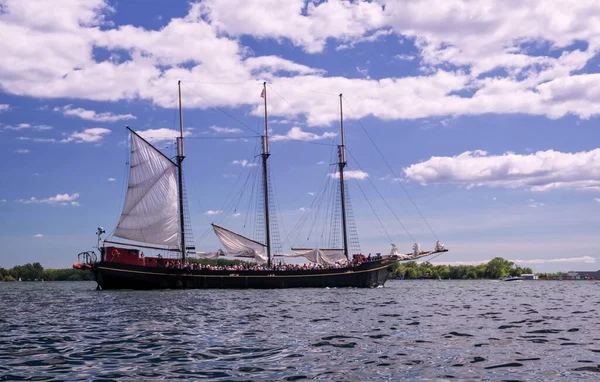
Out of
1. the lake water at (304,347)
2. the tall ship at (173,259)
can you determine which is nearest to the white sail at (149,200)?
the tall ship at (173,259)

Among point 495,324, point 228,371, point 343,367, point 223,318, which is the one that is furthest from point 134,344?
point 495,324

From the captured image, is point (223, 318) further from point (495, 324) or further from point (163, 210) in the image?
point (163, 210)

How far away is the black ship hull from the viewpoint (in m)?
72.4

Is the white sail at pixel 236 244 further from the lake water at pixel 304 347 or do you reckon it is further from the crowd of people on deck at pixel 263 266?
the lake water at pixel 304 347

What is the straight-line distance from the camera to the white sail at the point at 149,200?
7700cm

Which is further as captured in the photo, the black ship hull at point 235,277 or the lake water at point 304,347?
the black ship hull at point 235,277

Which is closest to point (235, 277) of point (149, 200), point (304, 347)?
point (149, 200)

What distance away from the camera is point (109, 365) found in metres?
15.5

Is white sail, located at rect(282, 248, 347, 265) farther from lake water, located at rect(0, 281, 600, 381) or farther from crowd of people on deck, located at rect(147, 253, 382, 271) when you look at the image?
lake water, located at rect(0, 281, 600, 381)

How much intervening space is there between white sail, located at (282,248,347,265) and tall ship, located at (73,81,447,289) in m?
1.20

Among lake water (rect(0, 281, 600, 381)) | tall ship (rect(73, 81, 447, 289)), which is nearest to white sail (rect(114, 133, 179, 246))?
tall ship (rect(73, 81, 447, 289))

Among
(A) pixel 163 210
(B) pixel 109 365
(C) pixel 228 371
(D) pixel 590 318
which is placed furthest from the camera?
(A) pixel 163 210

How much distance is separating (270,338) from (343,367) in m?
6.15

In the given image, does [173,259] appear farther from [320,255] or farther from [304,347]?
[304,347]
